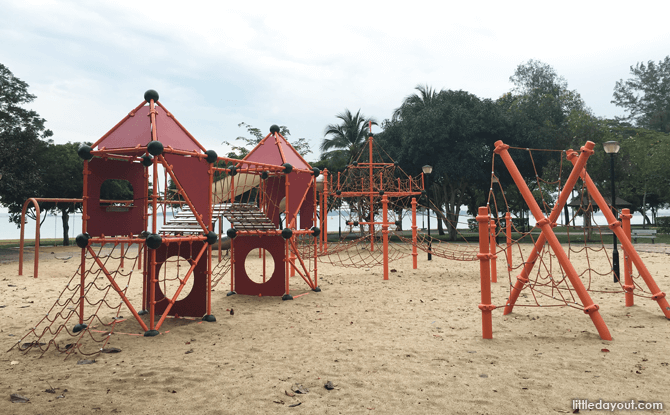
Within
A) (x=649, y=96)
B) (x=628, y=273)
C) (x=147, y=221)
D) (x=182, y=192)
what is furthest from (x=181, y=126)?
(x=649, y=96)

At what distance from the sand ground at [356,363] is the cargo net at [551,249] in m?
0.68

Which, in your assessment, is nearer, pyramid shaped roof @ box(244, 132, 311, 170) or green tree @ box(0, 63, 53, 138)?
pyramid shaped roof @ box(244, 132, 311, 170)

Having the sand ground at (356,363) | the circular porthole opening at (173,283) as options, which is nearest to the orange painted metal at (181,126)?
the circular porthole opening at (173,283)

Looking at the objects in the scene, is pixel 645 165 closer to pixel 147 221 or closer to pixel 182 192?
pixel 182 192

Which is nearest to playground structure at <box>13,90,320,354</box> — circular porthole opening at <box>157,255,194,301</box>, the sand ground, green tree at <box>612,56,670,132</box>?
the sand ground

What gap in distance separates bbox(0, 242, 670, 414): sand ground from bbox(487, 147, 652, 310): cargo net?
68 centimetres

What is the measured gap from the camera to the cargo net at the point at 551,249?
22.1 feet

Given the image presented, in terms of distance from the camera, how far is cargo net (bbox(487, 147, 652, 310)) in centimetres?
674

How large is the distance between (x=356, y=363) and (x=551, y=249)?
1635 centimetres

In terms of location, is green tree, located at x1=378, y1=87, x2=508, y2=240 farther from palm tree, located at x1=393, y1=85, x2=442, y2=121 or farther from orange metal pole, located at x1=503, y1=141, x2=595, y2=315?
orange metal pole, located at x1=503, y1=141, x2=595, y2=315

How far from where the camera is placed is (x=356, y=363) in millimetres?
4230

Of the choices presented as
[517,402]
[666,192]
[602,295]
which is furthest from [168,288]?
[666,192]

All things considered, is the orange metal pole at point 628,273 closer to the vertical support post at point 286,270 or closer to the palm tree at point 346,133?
the vertical support post at point 286,270

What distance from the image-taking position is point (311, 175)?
8.98m
